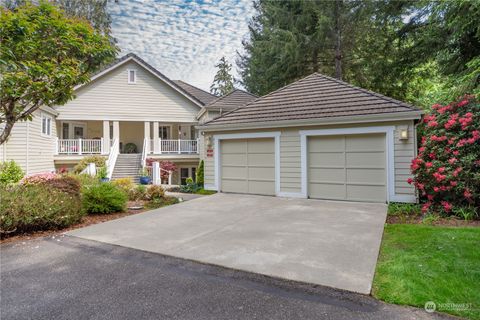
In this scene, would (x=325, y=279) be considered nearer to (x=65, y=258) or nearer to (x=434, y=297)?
(x=434, y=297)

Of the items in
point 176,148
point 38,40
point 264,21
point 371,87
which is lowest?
point 176,148

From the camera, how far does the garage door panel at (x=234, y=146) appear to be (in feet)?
32.4

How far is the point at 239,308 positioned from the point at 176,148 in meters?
15.7

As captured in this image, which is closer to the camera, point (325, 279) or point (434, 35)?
point (325, 279)

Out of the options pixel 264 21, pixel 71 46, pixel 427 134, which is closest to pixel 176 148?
pixel 264 21

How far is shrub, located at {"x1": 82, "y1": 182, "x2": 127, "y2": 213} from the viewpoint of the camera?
6.96 meters

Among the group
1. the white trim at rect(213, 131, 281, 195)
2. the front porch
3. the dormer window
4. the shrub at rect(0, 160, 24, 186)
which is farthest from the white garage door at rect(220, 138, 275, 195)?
the dormer window

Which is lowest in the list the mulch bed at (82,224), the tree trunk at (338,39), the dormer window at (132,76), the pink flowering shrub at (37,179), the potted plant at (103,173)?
the mulch bed at (82,224)

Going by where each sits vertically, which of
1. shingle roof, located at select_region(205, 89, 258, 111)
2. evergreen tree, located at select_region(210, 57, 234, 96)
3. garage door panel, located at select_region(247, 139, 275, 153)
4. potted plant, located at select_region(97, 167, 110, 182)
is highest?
evergreen tree, located at select_region(210, 57, 234, 96)

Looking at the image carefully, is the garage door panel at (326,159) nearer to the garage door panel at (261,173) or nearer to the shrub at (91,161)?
the garage door panel at (261,173)

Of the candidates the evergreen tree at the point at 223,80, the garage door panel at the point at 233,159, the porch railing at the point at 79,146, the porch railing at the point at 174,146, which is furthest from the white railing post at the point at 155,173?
the evergreen tree at the point at 223,80

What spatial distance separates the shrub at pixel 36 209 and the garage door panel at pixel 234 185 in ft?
16.5

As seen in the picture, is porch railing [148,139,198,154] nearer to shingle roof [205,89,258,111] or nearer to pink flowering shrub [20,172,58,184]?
shingle roof [205,89,258,111]

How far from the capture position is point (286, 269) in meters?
3.43
